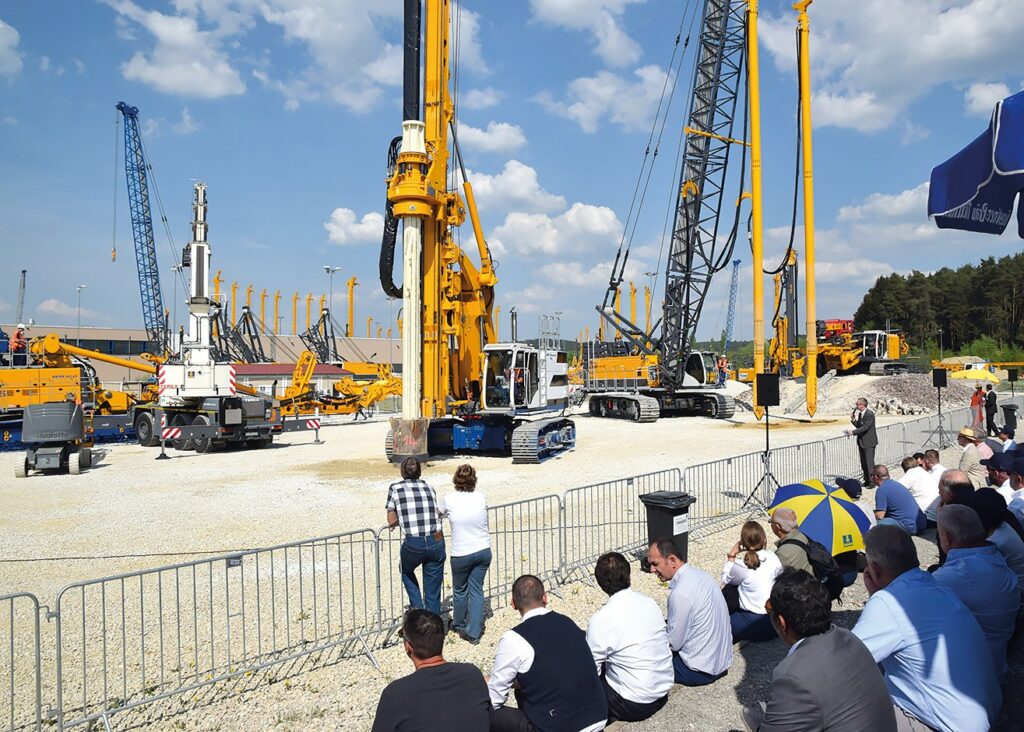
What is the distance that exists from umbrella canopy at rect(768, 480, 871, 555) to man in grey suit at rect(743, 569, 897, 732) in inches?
141

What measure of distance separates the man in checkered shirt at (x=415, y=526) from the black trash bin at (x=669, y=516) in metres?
2.43

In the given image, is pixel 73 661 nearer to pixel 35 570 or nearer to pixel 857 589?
pixel 35 570

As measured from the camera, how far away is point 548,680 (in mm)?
3361

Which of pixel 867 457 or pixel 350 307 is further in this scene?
pixel 350 307

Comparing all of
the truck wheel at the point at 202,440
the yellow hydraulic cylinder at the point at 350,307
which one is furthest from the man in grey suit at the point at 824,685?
the yellow hydraulic cylinder at the point at 350,307

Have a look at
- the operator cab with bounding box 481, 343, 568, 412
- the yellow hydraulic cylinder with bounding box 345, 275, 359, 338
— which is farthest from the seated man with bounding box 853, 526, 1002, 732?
the yellow hydraulic cylinder with bounding box 345, 275, 359, 338

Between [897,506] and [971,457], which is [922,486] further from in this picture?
[971,457]

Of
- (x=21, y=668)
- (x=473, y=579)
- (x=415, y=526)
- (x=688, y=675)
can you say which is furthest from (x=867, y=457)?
(x=21, y=668)

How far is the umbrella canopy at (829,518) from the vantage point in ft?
20.6

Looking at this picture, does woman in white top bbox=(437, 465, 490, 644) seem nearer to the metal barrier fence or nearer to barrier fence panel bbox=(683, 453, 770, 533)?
the metal barrier fence

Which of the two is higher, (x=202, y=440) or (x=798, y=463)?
(x=798, y=463)

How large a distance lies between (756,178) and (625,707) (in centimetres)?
2063

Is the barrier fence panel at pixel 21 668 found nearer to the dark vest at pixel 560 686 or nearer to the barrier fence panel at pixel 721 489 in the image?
the dark vest at pixel 560 686

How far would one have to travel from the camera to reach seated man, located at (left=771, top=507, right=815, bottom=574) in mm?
5203
